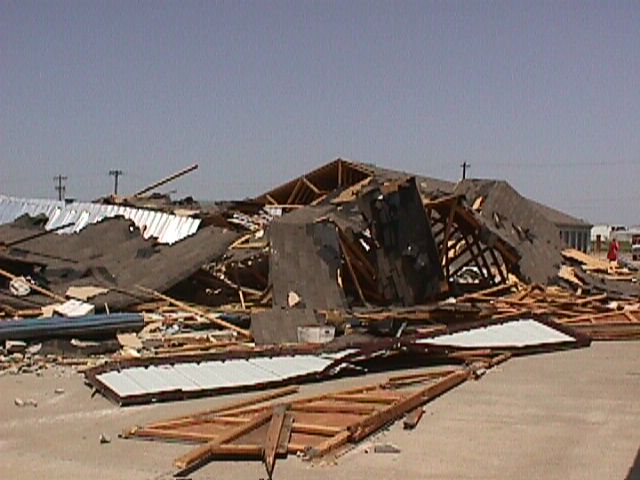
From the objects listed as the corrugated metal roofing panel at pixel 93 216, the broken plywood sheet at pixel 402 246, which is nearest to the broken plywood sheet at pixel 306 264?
the broken plywood sheet at pixel 402 246

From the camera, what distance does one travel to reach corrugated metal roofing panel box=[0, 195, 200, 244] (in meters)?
21.8

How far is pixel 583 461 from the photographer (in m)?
6.88

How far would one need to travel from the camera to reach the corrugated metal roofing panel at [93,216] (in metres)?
21.8

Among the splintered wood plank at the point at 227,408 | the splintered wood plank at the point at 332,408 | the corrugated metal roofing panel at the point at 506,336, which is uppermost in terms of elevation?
the corrugated metal roofing panel at the point at 506,336

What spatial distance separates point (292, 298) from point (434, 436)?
26.6ft

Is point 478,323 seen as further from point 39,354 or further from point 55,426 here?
point 55,426

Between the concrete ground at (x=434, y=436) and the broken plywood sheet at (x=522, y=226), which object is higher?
the broken plywood sheet at (x=522, y=226)

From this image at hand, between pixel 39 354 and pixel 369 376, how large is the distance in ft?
15.1

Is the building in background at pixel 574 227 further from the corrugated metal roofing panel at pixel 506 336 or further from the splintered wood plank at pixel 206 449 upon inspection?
the splintered wood plank at pixel 206 449

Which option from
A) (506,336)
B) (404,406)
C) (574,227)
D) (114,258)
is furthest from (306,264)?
(574,227)

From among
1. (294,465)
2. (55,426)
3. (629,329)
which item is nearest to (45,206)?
(629,329)

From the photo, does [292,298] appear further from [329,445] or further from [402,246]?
[329,445]

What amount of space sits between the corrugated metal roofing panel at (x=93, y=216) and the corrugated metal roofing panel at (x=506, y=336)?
9440 mm

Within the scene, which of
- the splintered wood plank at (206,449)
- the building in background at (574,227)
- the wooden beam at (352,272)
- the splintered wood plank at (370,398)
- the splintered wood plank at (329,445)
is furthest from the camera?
the building in background at (574,227)
